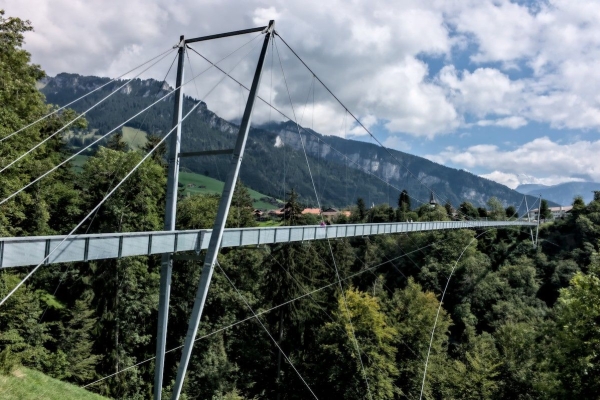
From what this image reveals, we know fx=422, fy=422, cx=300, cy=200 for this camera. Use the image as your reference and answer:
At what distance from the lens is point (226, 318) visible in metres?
30.0

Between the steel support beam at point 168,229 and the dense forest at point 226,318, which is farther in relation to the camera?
the dense forest at point 226,318

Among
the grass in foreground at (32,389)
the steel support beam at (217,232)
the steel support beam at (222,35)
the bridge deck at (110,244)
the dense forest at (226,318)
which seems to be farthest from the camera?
the dense forest at (226,318)

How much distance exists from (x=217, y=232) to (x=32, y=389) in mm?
6528

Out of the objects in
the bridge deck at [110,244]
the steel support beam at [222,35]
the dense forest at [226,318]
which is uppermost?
the steel support beam at [222,35]

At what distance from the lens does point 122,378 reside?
79.8 ft

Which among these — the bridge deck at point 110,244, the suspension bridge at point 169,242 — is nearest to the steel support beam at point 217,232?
the suspension bridge at point 169,242

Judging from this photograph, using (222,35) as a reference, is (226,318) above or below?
below

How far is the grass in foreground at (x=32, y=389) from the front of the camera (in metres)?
10.3

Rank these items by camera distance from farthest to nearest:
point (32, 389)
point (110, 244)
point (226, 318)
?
point (226, 318), point (32, 389), point (110, 244)

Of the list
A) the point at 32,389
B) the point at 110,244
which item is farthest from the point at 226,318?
the point at 110,244

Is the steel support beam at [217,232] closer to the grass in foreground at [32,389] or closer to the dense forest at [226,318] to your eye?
the grass in foreground at [32,389]

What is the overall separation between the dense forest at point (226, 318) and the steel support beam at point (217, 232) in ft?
25.9

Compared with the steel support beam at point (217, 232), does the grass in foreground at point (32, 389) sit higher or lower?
lower

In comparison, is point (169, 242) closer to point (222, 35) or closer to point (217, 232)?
point (217, 232)
